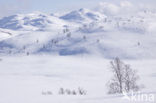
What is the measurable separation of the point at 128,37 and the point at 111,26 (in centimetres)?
3063

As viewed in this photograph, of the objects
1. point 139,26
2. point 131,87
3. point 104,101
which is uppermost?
point 139,26

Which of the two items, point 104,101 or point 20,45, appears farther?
point 20,45

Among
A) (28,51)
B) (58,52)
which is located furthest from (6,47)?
(58,52)

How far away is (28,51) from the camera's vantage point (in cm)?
16275

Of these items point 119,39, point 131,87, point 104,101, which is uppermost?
point 119,39

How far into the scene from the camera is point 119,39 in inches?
6033

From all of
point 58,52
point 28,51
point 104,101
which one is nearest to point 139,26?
point 58,52

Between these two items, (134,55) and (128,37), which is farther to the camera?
(128,37)

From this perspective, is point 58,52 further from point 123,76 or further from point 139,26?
point 123,76

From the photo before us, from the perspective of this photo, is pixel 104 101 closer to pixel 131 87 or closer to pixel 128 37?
pixel 131 87

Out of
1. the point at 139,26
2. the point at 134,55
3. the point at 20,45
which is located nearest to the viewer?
the point at 134,55

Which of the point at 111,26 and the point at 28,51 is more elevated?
the point at 111,26

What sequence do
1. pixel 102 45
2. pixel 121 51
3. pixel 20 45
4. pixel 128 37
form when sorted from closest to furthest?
1. pixel 121 51
2. pixel 102 45
3. pixel 128 37
4. pixel 20 45

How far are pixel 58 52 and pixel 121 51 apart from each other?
40.6 metres
